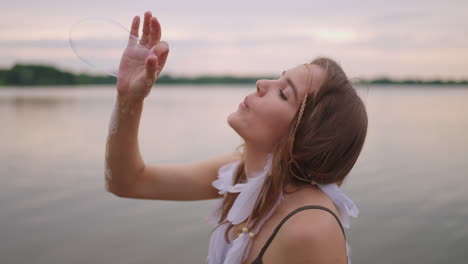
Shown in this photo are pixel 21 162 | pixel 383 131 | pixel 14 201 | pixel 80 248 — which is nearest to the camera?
pixel 80 248

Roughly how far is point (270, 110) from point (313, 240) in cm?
82

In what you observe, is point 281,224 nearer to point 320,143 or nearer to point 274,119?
point 320,143

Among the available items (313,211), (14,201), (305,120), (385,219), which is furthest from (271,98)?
(14,201)

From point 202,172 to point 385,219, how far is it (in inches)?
211

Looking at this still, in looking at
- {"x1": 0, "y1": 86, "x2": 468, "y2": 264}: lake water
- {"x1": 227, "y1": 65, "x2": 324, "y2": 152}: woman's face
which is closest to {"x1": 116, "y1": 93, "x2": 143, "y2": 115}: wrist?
{"x1": 227, "y1": 65, "x2": 324, "y2": 152}: woman's face

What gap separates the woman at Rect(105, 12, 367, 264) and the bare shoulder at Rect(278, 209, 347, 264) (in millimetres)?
20

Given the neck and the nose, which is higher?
the nose

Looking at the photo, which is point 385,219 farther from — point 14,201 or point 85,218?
point 14,201

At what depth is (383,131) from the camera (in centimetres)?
1794

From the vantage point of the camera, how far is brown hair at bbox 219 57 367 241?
239 cm

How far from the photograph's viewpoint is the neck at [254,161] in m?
2.62

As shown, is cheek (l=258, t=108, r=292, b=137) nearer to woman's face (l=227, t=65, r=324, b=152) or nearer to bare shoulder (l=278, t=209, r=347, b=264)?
woman's face (l=227, t=65, r=324, b=152)

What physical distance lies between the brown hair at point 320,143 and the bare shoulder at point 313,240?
1.04 feet

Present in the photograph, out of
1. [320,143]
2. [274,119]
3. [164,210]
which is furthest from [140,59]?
[164,210]
